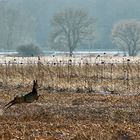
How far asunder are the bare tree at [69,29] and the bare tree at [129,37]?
22.1ft

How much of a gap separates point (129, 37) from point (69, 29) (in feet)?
44.9

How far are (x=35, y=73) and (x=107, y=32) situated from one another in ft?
355

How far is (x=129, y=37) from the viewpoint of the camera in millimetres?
88812

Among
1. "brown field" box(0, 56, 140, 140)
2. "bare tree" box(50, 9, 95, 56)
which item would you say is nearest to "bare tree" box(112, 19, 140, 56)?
"bare tree" box(50, 9, 95, 56)

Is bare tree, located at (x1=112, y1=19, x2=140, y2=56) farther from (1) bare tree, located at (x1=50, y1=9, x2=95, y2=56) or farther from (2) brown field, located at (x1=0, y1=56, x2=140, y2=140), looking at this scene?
(2) brown field, located at (x1=0, y1=56, x2=140, y2=140)

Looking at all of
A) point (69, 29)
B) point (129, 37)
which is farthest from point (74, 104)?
point (69, 29)

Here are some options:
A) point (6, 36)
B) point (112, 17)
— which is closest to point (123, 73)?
→ point (6, 36)

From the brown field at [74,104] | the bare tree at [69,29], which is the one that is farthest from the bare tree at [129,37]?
the brown field at [74,104]

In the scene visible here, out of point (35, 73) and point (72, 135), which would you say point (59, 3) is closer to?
point (35, 73)

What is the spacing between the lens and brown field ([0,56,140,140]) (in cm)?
1180

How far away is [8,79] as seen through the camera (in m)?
23.2

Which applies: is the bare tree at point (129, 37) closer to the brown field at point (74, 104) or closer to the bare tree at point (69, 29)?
the bare tree at point (69, 29)

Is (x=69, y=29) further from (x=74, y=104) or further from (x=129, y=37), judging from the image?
(x=74, y=104)

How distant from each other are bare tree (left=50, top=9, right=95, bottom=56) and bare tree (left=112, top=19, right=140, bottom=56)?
6722 mm
